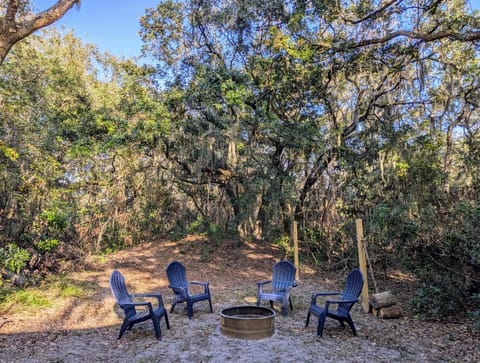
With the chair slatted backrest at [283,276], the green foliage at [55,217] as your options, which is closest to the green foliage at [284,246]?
the chair slatted backrest at [283,276]

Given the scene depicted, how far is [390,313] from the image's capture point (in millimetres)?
4543

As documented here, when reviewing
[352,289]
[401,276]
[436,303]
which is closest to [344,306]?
[352,289]

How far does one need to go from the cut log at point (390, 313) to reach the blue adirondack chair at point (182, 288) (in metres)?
2.31

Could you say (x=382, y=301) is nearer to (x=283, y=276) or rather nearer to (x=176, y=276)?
(x=283, y=276)

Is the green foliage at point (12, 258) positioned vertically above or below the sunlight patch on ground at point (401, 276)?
above

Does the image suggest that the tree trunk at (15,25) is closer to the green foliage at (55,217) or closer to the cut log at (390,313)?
the green foliage at (55,217)

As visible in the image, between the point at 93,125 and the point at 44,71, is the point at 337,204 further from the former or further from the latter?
the point at 44,71

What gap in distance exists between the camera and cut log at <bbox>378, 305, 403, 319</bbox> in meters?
4.54

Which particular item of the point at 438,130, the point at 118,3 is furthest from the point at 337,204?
the point at 118,3

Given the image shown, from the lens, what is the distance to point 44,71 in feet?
27.8

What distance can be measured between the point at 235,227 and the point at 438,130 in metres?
5.77

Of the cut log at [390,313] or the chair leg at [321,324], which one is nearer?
the chair leg at [321,324]

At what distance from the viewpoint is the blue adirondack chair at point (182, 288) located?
462cm

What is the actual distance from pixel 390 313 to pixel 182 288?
9.27 feet
